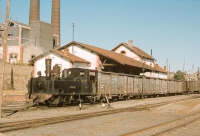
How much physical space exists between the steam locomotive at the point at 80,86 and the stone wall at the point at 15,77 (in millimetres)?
13836

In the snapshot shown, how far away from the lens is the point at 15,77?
101 feet

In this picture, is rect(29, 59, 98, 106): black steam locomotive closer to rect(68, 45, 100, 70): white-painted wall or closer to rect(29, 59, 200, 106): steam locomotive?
rect(29, 59, 200, 106): steam locomotive

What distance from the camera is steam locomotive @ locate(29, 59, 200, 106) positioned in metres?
16.2

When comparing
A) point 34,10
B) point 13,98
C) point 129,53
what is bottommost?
point 13,98

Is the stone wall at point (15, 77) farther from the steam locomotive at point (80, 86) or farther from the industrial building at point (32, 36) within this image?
the steam locomotive at point (80, 86)

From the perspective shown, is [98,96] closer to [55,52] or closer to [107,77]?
[107,77]

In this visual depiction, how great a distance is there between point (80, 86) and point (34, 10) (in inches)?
1685

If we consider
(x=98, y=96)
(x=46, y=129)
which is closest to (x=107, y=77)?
(x=98, y=96)

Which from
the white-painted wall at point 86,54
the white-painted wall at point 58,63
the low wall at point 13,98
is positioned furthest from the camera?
the white-painted wall at point 86,54

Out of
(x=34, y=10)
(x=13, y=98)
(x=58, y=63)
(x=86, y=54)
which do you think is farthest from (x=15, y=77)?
(x=34, y=10)

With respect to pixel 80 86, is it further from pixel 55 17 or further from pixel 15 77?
pixel 55 17

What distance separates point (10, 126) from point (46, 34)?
4412 cm

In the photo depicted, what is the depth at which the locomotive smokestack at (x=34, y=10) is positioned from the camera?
181ft

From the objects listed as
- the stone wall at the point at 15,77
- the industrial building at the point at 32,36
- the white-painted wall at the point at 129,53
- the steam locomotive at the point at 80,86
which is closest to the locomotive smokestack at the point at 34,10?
the industrial building at the point at 32,36
